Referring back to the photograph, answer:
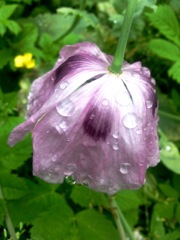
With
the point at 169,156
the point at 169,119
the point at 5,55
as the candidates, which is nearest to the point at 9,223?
the point at 169,156

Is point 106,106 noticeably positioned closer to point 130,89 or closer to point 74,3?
point 130,89

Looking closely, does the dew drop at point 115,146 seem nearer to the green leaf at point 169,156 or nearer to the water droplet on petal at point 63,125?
the water droplet on petal at point 63,125

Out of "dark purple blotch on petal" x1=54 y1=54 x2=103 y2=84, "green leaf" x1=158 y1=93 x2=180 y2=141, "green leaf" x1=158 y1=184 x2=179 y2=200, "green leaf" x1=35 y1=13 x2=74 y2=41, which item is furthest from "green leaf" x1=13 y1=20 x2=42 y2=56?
"dark purple blotch on petal" x1=54 y1=54 x2=103 y2=84

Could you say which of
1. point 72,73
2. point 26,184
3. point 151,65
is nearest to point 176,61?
point 151,65

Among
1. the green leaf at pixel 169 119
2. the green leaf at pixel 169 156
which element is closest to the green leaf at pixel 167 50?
the green leaf at pixel 169 156

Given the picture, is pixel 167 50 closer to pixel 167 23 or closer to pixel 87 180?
pixel 167 23

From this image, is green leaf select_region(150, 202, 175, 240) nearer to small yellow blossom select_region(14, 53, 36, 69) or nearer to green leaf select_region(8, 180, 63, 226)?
green leaf select_region(8, 180, 63, 226)
